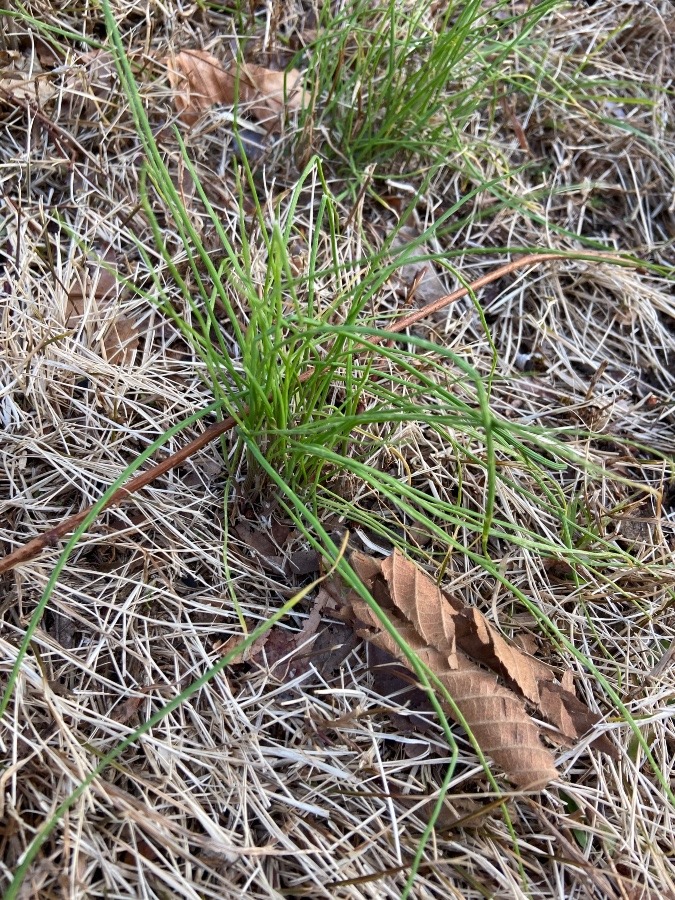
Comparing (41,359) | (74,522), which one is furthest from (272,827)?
(41,359)

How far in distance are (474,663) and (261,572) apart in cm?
42

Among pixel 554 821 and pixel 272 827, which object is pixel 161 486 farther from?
pixel 554 821

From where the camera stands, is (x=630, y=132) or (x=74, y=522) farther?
(x=630, y=132)

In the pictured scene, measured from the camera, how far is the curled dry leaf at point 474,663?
1.19m

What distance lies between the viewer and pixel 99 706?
3.82ft

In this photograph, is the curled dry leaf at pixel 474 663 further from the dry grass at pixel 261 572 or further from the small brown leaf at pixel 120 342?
the small brown leaf at pixel 120 342

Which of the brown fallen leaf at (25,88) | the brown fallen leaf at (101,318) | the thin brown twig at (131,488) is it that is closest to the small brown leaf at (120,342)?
the brown fallen leaf at (101,318)

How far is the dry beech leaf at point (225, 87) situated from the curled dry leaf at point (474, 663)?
114cm

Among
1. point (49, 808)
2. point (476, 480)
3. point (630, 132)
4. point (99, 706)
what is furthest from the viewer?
point (630, 132)

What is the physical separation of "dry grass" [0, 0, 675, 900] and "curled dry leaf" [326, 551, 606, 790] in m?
0.05

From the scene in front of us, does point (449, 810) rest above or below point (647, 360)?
below

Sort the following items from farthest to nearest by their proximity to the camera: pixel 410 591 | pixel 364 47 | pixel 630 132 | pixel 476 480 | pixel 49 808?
pixel 630 132, pixel 364 47, pixel 476 480, pixel 410 591, pixel 49 808

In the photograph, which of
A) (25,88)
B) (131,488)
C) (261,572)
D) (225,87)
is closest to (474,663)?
(261,572)

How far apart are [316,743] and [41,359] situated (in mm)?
886
